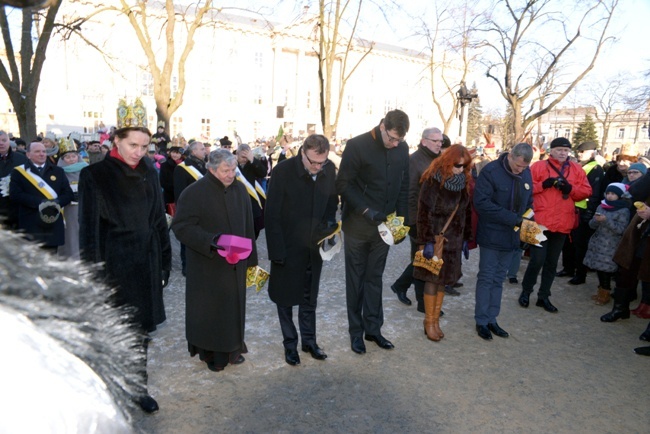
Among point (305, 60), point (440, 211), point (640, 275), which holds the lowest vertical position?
point (640, 275)

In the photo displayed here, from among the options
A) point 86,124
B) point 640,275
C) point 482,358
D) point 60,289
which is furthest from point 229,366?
point 86,124

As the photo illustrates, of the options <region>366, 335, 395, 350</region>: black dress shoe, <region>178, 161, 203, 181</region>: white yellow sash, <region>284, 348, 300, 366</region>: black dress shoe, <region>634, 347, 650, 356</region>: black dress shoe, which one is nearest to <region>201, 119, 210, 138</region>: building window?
<region>178, 161, 203, 181</region>: white yellow sash

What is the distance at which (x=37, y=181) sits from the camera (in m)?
5.54

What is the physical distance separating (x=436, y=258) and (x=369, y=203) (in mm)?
896

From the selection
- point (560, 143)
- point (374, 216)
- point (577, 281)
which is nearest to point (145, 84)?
point (577, 281)

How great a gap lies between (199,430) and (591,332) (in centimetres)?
431

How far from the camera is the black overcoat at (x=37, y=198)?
534 cm

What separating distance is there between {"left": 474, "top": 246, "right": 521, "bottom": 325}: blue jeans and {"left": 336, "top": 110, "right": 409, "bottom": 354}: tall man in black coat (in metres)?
1.12

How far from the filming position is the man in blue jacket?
4.88 m

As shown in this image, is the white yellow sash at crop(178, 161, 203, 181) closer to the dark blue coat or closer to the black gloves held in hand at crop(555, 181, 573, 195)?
the dark blue coat

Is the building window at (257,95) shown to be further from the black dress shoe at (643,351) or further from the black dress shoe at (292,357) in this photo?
the black dress shoe at (643,351)

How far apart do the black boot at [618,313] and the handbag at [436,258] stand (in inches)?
94.5

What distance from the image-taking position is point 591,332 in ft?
17.4

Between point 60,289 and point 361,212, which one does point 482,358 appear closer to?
point 361,212
